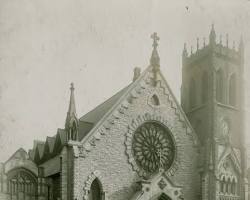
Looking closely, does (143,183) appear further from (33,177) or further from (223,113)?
(223,113)

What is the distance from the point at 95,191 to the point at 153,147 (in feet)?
15.8

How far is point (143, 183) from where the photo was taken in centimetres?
2988

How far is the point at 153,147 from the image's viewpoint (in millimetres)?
32188

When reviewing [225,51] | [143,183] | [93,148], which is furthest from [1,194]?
[225,51]

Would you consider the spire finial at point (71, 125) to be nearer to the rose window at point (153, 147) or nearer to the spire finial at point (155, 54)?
the rose window at point (153, 147)

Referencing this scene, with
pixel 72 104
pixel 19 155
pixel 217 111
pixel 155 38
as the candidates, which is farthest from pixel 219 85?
pixel 19 155

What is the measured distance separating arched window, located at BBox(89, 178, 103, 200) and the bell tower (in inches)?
286

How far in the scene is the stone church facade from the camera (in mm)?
29547

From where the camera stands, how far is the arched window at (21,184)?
30141mm

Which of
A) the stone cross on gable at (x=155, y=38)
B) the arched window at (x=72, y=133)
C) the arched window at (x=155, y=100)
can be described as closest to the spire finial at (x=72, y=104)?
the arched window at (x=72, y=133)

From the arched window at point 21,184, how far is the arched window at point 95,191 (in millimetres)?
3534

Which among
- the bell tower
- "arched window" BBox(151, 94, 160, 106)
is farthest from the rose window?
the bell tower

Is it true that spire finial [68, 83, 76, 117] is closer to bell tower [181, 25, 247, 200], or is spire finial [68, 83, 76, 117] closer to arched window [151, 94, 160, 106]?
arched window [151, 94, 160, 106]

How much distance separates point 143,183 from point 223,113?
10.1 m
